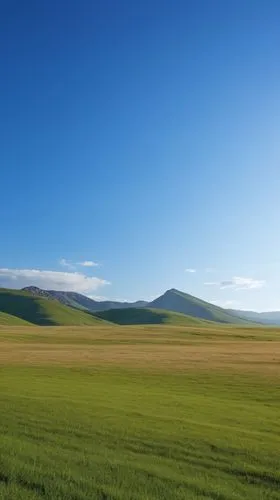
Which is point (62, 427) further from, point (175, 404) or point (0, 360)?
point (0, 360)

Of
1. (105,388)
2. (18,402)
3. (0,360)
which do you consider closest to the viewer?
(18,402)

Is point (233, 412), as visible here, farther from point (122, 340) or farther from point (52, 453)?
point (122, 340)

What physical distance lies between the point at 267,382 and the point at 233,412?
17.0 metres

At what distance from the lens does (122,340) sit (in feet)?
371

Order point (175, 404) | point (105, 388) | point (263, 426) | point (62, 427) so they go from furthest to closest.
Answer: point (105, 388)
point (175, 404)
point (263, 426)
point (62, 427)

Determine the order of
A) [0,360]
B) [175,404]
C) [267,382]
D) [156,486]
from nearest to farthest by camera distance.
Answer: [156,486], [175,404], [267,382], [0,360]

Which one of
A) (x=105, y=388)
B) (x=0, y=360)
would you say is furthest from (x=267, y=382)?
(x=0, y=360)

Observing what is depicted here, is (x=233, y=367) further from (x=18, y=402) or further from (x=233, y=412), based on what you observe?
(x=18, y=402)

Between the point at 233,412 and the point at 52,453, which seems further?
the point at 233,412

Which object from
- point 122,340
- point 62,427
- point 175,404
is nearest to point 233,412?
point 175,404

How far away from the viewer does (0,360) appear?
6100cm

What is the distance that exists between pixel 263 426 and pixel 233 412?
4.38 metres

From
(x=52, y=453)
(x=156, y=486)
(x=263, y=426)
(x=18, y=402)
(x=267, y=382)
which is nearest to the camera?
(x=156, y=486)

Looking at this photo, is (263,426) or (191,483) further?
(263,426)
